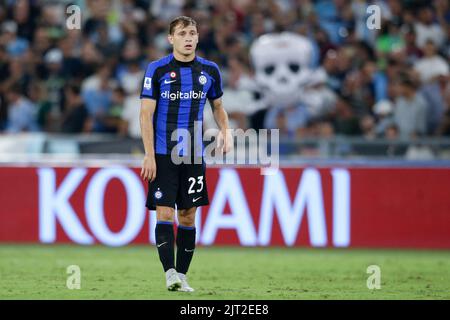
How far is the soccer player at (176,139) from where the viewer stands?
9.07 metres

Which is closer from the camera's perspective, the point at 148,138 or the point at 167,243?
the point at 148,138

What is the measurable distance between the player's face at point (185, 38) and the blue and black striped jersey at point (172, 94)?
0.52 ft

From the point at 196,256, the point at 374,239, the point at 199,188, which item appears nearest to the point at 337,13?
the point at 374,239

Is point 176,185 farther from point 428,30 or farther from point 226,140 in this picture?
point 428,30

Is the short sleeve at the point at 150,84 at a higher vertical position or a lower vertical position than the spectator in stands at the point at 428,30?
lower

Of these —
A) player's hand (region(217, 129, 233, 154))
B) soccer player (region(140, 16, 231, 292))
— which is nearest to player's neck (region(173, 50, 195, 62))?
soccer player (region(140, 16, 231, 292))

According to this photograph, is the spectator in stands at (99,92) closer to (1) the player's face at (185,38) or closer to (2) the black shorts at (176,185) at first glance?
(2) the black shorts at (176,185)

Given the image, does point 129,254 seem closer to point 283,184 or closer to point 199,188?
point 283,184

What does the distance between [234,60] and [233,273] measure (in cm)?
563

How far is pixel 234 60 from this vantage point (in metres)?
16.0

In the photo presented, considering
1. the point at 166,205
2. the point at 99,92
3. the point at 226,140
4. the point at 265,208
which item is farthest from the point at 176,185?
the point at 99,92

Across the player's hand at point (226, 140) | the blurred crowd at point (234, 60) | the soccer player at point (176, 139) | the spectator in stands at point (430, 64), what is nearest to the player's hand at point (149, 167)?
the soccer player at point (176, 139)

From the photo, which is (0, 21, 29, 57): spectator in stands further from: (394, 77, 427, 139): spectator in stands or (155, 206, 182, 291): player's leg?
(155, 206, 182, 291): player's leg

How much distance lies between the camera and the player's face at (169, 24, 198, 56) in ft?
29.6
